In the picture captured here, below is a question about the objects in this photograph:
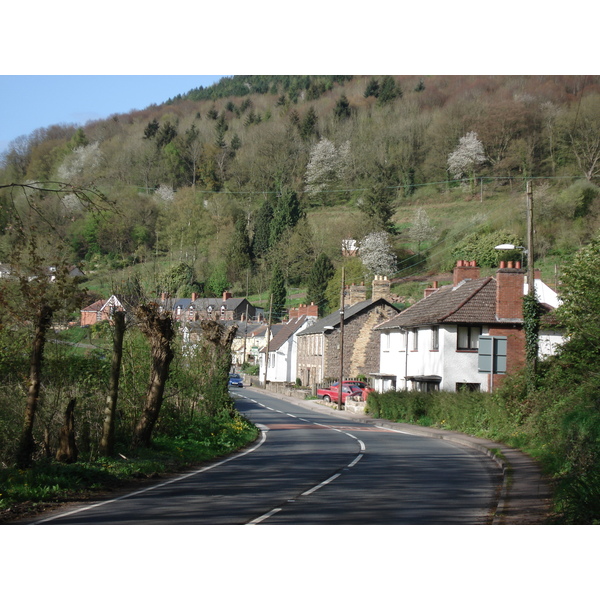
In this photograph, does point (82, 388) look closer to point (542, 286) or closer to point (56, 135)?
point (56, 135)

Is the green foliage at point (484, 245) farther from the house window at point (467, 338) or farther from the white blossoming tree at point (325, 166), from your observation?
the house window at point (467, 338)

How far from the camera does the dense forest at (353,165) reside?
6694 centimetres

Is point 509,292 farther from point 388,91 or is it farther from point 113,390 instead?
point 388,91

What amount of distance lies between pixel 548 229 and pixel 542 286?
2879cm

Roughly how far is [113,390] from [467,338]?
83.5 ft

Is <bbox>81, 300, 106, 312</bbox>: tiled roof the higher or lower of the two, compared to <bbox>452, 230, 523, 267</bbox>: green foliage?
lower

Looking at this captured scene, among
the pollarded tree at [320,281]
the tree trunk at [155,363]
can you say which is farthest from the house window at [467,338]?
the pollarded tree at [320,281]

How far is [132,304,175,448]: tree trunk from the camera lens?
65.0ft

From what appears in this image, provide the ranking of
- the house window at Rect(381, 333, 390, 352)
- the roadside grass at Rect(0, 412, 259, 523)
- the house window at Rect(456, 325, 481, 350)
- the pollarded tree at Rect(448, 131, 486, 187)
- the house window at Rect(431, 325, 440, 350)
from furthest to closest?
the pollarded tree at Rect(448, 131, 486, 187), the house window at Rect(381, 333, 390, 352), the house window at Rect(431, 325, 440, 350), the house window at Rect(456, 325, 481, 350), the roadside grass at Rect(0, 412, 259, 523)

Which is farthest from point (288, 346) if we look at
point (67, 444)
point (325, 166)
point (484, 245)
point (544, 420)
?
point (67, 444)

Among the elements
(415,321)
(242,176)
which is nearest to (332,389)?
(415,321)

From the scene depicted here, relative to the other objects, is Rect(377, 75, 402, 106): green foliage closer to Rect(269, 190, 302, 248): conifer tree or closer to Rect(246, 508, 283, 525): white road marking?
Rect(269, 190, 302, 248): conifer tree

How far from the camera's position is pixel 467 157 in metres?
79.2

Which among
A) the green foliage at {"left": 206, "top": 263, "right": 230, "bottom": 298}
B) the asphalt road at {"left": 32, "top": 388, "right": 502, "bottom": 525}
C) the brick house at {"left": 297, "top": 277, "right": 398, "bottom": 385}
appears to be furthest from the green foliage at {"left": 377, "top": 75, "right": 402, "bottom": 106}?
the asphalt road at {"left": 32, "top": 388, "right": 502, "bottom": 525}
